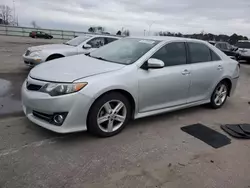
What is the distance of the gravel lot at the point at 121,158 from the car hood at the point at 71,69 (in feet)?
2.87

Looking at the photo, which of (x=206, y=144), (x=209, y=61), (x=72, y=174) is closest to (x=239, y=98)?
(x=209, y=61)

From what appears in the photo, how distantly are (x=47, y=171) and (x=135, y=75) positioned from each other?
185cm

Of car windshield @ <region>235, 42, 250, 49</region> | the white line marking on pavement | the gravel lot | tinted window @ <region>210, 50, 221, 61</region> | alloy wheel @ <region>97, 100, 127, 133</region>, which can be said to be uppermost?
car windshield @ <region>235, 42, 250, 49</region>

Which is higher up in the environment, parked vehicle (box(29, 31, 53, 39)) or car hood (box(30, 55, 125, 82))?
parked vehicle (box(29, 31, 53, 39))

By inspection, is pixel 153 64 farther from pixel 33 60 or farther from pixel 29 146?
pixel 33 60

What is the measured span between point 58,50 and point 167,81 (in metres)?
5.05

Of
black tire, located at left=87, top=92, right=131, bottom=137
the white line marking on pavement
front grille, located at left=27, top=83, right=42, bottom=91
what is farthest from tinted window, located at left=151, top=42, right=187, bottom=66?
the white line marking on pavement

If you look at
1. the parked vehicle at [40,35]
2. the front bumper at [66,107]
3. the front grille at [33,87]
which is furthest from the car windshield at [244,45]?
the parked vehicle at [40,35]

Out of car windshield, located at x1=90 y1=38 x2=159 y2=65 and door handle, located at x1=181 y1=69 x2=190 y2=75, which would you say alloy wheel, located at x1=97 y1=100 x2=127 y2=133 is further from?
door handle, located at x1=181 y1=69 x2=190 y2=75

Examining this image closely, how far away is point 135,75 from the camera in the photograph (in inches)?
148

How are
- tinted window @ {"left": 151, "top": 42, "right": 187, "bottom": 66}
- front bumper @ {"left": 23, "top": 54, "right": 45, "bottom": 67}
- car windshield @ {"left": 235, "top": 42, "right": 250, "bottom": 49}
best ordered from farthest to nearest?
car windshield @ {"left": 235, "top": 42, "right": 250, "bottom": 49}, front bumper @ {"left": 23, "top": 54, "right": 45, "bottom": 67}, tinted window @ {"left": 151, "top": 42, "right": 187, "bottom": 66}

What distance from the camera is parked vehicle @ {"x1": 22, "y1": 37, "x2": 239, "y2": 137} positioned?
10.7 feet

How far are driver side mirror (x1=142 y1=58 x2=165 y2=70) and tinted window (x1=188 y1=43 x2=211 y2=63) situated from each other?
1.11 meters

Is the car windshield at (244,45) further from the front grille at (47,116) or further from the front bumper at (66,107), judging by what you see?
the front grille at (47,116)
